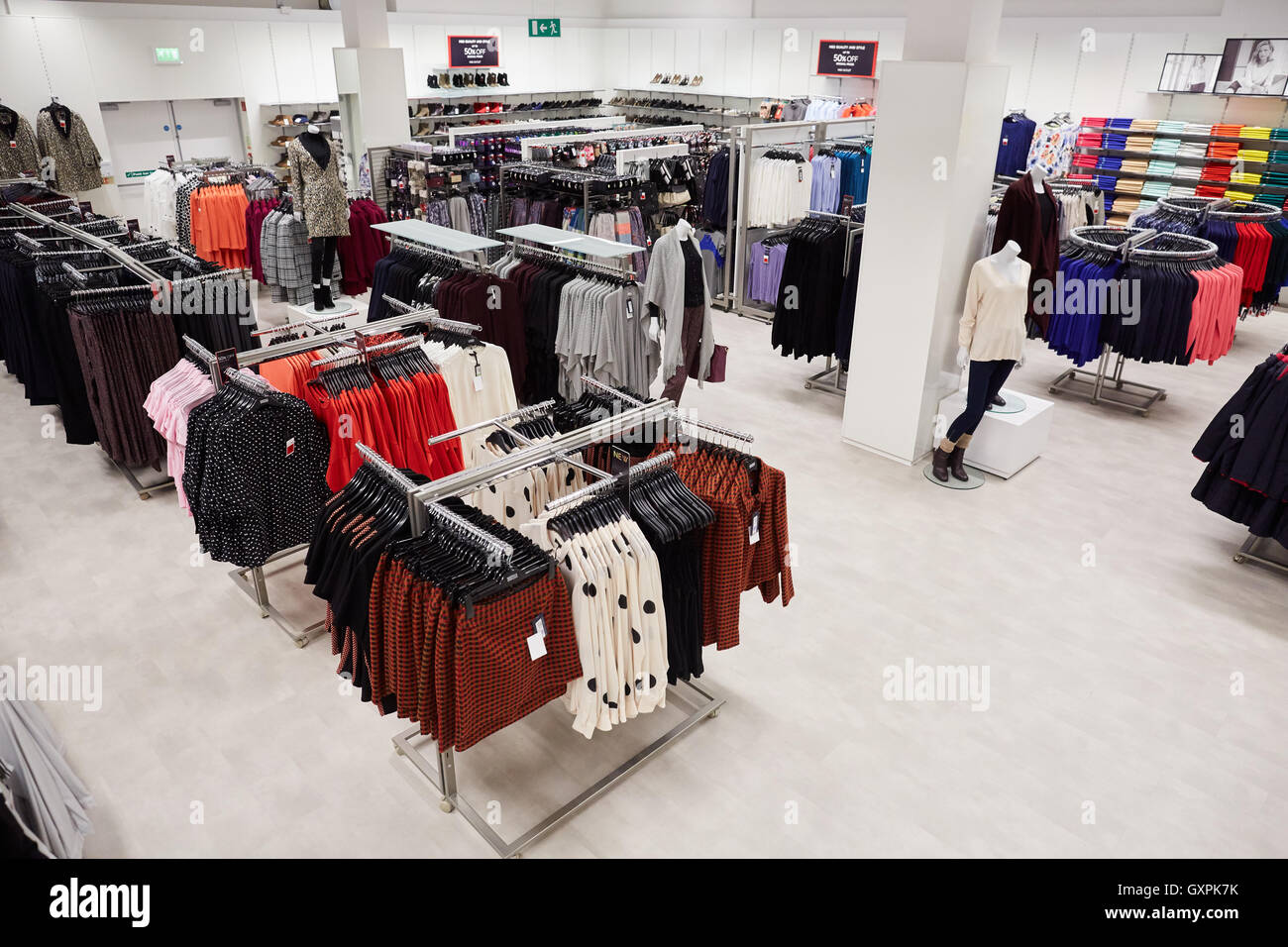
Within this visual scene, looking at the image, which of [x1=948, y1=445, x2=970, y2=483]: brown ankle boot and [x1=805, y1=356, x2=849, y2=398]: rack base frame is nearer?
[x1=948, y1=445, x2=970, y2=483]: brown ankle boot

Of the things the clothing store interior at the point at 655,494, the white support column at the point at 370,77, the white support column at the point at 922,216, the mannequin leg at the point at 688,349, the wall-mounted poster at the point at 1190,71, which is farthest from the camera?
the wall-mounted poster at the point at 1190,71

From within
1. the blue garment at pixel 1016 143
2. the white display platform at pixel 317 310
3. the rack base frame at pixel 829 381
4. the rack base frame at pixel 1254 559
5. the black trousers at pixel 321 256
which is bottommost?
the rack base frame at pixel 1254 559

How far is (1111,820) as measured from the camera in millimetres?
3326

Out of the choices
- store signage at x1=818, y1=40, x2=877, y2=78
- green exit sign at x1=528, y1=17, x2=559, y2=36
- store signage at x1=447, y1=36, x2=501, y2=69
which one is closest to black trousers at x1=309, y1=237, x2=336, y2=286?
store signage at x1=447, y1=36, x2=501, y2=69

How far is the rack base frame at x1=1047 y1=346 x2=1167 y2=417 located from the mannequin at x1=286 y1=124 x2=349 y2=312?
22.2 feet

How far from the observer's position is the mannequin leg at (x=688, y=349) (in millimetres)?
5770

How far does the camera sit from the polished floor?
328 cm

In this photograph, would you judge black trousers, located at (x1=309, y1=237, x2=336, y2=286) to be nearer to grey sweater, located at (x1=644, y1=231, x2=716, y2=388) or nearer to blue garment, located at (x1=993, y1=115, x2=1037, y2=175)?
grey sweater, located at (x1=644, y1=231, x2=716, y2=388)

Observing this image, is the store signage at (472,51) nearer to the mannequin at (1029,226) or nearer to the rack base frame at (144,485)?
the rack base frame at (144,485)

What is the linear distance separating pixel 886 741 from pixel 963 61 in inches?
160

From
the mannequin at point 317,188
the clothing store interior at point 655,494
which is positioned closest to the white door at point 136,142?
the clothing store interior at point 655,494

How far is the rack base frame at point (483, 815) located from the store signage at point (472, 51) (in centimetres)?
1397

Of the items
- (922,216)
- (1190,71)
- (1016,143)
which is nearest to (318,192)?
(922,216)
